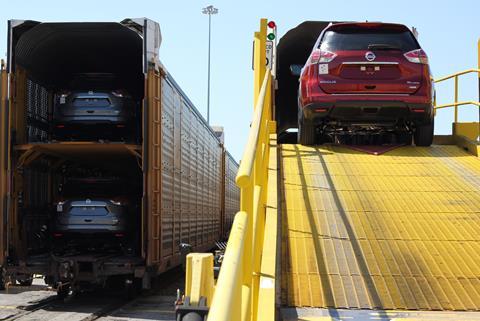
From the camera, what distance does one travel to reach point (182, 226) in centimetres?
1351

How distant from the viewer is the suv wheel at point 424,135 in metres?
Result: 9.44

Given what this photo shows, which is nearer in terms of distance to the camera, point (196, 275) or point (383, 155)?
point (196, 275)

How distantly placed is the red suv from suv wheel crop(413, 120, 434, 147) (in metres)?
0.58

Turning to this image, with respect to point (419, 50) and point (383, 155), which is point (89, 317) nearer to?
point (383, 155)

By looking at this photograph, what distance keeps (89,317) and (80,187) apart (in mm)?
3248

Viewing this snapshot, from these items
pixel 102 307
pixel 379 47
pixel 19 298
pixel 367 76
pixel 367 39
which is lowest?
pixel 19 298

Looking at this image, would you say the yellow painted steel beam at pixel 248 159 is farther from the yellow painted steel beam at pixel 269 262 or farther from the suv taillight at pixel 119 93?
the suv taillight at pixel 119 93

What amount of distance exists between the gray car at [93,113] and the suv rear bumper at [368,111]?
397cm

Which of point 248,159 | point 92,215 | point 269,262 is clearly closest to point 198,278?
point 269,262

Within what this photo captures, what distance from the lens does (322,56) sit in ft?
28.0

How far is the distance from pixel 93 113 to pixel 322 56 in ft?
15.4

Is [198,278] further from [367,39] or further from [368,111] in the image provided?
[367,39]

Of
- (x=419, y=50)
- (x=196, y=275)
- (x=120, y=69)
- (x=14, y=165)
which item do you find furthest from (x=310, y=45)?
(x=196, y=275)

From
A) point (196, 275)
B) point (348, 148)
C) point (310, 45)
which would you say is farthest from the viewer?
point (310, 45)
